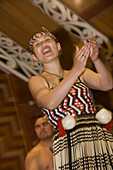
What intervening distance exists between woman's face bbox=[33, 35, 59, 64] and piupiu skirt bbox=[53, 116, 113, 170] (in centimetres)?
37

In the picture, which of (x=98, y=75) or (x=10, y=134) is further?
(x=10, y=134)

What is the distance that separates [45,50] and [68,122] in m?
0.42

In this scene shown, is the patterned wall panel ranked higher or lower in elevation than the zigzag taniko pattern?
higher

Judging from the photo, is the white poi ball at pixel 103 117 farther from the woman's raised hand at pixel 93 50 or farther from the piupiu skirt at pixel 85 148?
the woman's raised hand at pixel 93 50

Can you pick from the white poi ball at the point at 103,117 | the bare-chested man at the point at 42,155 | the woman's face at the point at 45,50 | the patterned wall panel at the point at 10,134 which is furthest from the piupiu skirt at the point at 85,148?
the patterned wall panel at the point at 10,134

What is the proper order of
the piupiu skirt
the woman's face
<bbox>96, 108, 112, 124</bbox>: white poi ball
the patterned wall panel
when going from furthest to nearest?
the patterned wall panel
the woman's face
<bbox>96, 108, 112, 124</bbox>: white poi ball
the piupiu skirt

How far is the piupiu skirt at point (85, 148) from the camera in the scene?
1.13m

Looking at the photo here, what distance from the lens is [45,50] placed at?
4.69ft

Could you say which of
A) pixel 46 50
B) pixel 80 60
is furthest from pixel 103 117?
pixel 46 50

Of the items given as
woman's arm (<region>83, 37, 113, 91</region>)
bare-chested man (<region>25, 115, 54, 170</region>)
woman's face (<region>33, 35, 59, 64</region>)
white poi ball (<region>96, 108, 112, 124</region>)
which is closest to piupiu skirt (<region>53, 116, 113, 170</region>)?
white poi ball (<region>96, 108, 112, 124</region>)

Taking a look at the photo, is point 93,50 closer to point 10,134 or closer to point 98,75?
point 98,75

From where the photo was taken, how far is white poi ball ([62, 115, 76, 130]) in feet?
3.93

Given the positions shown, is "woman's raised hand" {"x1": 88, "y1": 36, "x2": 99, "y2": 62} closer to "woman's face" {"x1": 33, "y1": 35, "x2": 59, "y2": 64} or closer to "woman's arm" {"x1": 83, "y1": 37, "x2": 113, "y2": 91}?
"woman's arm" {"x1": 83, "y1": 37, "x2": 113, "y2": 91}

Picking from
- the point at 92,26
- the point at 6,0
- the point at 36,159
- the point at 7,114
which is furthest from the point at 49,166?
the point at 6,0
